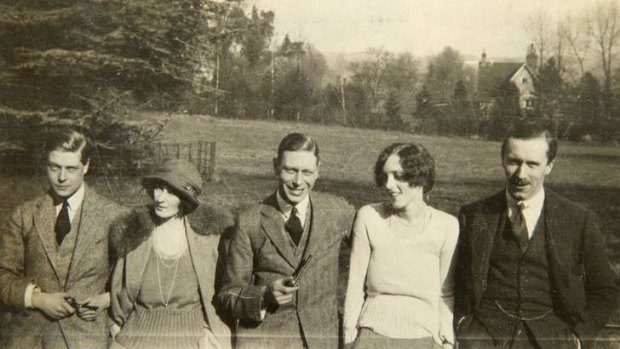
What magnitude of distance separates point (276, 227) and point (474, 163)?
1150mm

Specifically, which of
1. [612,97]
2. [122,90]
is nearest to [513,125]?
[612,97]

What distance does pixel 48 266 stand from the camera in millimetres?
3219

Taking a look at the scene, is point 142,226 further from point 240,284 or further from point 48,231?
point 240,284

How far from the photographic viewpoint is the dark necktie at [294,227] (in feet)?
10.3

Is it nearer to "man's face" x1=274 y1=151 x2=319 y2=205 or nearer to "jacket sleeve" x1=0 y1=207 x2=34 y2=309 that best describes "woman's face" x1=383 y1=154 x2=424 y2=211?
"man's face" x1=274 y1=151 x2=319 y2=205

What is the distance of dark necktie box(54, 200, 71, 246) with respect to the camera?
3234 millimetres

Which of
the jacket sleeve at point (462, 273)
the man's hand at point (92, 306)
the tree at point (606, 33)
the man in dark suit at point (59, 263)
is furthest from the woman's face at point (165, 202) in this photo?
the tree at point (606, 33)

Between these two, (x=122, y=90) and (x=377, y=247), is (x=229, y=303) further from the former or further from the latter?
(x=122, y=90)

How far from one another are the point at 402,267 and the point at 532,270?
24.8 inches

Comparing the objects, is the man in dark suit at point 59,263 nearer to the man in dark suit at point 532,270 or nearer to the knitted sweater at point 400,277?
the knitted sweater at point 400,277

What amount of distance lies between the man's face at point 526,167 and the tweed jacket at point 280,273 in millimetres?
887

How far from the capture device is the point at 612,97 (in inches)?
140

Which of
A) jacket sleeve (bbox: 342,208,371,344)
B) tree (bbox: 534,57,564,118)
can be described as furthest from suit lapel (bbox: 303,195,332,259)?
tree (bbox: 534,57,564,118)

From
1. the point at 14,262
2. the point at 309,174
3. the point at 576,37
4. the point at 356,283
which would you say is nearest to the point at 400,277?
the point at 356,283
